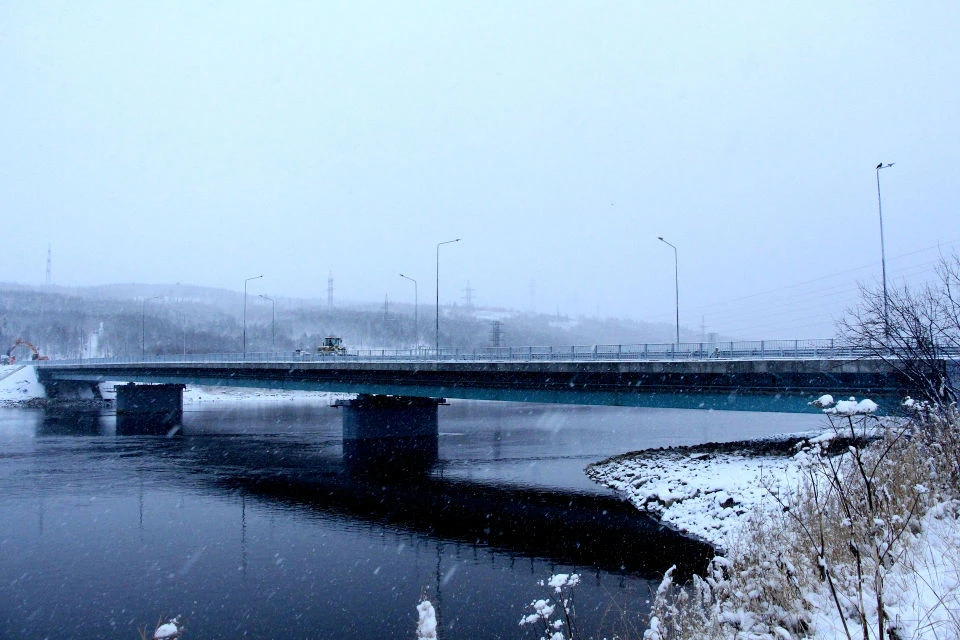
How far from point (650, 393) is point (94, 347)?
7708 inches

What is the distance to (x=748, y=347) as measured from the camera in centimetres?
3616

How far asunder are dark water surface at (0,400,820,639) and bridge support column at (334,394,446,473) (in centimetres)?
213

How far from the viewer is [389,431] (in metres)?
53.8

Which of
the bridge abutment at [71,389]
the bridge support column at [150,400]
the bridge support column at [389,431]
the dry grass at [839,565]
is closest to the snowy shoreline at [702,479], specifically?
the dry grass at [839,565]

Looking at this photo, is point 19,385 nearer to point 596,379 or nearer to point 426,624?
point 596,379

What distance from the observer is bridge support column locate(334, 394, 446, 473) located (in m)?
45.2

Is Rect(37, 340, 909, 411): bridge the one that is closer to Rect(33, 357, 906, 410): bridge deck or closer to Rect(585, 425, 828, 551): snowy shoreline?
Rect(33, 357, 906, 410): bridge deck

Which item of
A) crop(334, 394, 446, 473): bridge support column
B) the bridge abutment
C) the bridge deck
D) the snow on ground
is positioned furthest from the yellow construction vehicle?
the snow on ground

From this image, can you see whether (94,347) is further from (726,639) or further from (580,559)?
(726,639)

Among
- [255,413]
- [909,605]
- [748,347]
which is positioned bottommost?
[255,413]

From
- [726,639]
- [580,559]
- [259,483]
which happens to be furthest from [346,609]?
[259,483]

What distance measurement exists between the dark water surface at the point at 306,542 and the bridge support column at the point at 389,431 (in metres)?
2.13

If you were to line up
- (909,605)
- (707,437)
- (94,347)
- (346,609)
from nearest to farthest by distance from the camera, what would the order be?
(909,605), (346,609), (707,437), (94,347)

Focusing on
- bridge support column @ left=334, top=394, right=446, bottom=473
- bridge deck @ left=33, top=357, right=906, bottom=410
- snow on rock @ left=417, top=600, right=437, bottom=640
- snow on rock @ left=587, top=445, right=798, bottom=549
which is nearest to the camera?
snow on rock @ left=417, top=600, right=437, bottom=640
